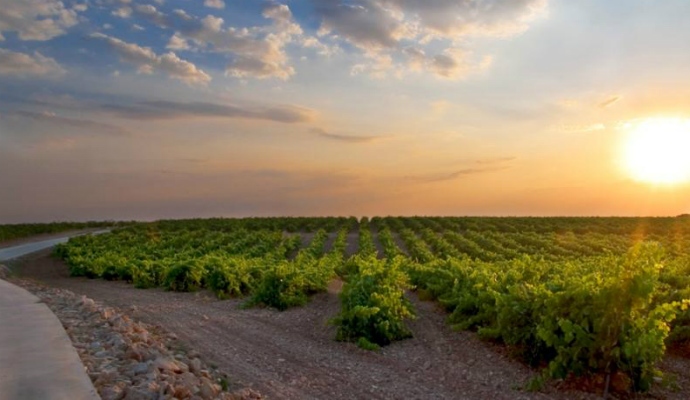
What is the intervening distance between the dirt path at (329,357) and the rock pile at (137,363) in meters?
0.55

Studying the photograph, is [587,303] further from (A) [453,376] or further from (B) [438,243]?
(B) [438,243]

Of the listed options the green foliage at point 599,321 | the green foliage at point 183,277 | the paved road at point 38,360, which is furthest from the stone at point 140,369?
the green foliage at point 183,277

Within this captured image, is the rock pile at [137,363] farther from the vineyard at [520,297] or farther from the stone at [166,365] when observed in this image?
the vineyard at [520,297]

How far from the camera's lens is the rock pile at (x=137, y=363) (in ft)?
21.4

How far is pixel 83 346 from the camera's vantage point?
842 centimetres

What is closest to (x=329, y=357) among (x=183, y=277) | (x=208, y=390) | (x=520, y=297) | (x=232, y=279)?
(x=520, y=297)

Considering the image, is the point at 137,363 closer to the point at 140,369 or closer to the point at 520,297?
the point at 140,369

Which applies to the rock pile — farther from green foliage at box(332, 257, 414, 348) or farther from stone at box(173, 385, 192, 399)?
green foliage at box(332, 257, 414, 348)

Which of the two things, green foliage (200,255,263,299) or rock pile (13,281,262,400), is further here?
green foliage (200,255,263,299)

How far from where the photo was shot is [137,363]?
7574mm

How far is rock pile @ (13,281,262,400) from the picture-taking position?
21.4ft

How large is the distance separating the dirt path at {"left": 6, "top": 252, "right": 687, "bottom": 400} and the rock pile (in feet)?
1.81

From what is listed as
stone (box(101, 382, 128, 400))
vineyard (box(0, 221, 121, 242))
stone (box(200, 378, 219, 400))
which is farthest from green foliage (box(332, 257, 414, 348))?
vineyard (box(0, 221, 121, 242))

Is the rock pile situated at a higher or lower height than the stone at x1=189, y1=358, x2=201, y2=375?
higher
